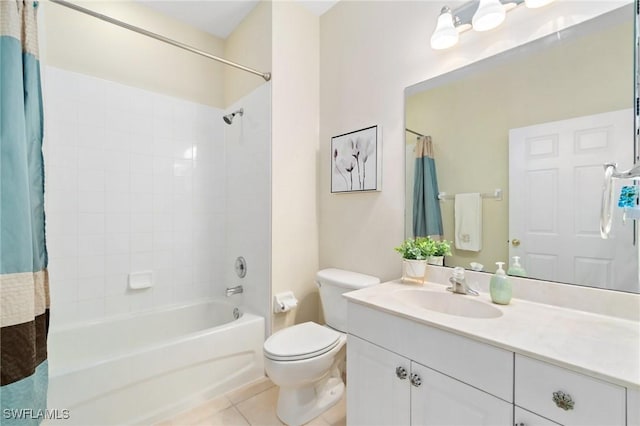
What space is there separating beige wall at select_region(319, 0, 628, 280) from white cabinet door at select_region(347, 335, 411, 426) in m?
0.61

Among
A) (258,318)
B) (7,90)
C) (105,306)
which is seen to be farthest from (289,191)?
(105,306)

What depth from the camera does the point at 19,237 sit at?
3.49ft

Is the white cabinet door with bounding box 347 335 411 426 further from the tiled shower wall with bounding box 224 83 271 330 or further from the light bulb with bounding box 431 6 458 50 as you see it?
the light bulb with bounding box 431 6 458 50

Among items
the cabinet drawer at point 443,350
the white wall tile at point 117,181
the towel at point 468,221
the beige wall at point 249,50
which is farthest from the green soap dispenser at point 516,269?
the white wall tile at point 117,181

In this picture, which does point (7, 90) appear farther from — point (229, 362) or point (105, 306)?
point (229, 362)

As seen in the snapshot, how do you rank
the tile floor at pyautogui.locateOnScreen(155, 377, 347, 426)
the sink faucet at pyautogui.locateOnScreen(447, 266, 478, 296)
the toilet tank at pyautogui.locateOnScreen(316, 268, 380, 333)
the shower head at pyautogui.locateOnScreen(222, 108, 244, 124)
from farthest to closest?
1. the shower head at pyautogui.locateOnScreen(222, 108, 244, 124)
2. the toilet tank at pyautogui.locateOnScreen(316, 268, 380, 333)
3. the tile floor at pyautogui.locateOnScreen(155, 377, 347, 426)
4. the sink faucet at pyautogui.locateOnScreen(447, 266, 478, 296)

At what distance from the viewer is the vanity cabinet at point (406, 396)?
0.87 metres

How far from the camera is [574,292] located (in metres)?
1.09

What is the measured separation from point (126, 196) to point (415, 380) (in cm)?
226

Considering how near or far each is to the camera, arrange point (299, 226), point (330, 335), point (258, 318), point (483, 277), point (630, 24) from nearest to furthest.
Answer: point (630, 24)
point (483, 277)
point (330, 335)
point (258, 318)
point (299, 226)

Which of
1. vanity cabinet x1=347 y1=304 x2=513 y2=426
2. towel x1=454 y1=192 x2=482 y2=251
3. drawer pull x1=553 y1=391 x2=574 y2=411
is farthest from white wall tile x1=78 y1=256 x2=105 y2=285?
drawer pull x1=553 y1=391 x2=574 y2=411

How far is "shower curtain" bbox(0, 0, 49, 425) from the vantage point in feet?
3.36

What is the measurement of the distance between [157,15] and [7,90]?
1.67m

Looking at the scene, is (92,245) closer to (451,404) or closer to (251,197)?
(251,197)
